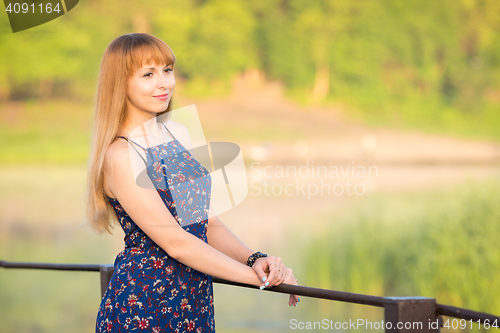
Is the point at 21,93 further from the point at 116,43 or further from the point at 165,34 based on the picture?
the point at 116,43

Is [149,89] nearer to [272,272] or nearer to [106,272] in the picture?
[272,272]

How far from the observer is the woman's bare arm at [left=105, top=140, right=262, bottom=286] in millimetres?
1123

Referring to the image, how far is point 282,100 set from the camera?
1686 centimetres

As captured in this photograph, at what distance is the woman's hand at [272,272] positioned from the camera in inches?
43.5

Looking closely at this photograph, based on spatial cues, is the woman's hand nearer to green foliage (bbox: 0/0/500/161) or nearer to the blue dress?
the blue dress

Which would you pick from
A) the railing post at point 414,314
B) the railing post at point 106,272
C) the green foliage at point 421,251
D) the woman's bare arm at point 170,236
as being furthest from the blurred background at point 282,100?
the railing post at point 414,314

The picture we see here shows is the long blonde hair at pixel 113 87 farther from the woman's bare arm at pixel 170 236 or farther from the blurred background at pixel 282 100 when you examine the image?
the blurred background at pixel 282 100

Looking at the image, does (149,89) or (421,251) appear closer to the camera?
(149,89)

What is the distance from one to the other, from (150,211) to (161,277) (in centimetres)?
15

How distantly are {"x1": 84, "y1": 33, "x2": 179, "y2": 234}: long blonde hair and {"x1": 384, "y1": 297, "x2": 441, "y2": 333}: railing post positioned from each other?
2.11 feet

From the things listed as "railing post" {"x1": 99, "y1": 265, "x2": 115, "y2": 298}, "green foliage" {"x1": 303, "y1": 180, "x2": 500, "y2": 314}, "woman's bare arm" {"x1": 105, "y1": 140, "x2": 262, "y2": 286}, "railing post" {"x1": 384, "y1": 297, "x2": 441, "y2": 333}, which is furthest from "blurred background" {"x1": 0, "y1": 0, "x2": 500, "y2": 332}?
"railing post" {"x1": 384, "y1": 297, "x2": 441, "y2": 333}

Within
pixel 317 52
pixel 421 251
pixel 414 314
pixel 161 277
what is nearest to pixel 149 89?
pixel 161 277

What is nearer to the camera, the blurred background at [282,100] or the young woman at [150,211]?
the young woman at [150,211]

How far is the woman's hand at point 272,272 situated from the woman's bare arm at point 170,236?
0.02 meters
